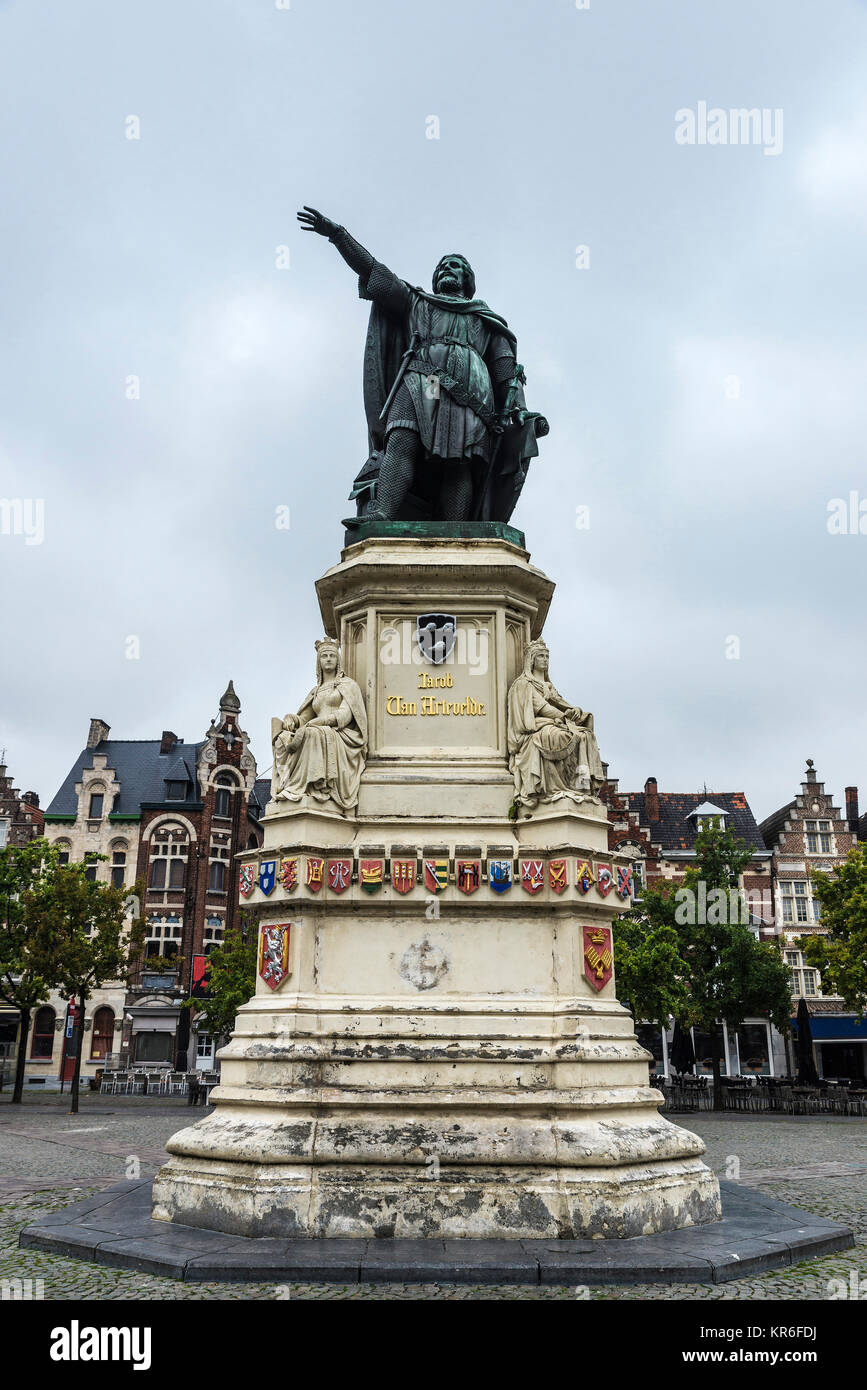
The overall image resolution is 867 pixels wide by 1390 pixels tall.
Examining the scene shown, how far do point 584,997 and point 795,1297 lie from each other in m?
3.07

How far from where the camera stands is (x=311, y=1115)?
8773 mm

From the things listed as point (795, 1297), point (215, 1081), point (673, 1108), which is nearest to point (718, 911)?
point (673, 1108)

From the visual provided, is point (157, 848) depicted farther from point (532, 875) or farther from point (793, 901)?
point (532, 875)

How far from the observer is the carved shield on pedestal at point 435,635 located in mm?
11109

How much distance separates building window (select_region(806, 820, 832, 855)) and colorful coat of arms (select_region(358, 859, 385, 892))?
5299 cm

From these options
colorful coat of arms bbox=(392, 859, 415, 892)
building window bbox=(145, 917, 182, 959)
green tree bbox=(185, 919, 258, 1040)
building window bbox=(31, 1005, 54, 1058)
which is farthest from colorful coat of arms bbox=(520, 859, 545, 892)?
building window bbox=(31, 1005, 54, 1058)

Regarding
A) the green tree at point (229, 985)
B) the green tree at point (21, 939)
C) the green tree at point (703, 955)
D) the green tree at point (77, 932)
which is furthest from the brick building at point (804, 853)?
the green tree at point (21, 939)

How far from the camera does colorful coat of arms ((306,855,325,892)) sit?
9.55 m

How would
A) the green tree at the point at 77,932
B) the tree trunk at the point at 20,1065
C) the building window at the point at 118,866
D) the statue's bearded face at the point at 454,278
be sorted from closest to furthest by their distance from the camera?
the statue's bearded face at the point at 454,278 → the tree trunk at the point at 20,1065 → the green tree at the point at 77,932 → the building window at the point at 118,866

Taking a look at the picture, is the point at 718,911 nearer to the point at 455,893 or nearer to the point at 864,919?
the point at 864,919

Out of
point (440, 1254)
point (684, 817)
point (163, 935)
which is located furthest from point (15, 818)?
point (440, 1254)

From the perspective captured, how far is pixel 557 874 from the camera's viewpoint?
968cm

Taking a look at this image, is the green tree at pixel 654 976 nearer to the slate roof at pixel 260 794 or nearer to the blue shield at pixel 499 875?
the blue shield at pixel 499 875

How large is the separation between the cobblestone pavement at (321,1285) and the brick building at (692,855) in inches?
928
